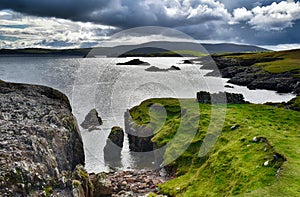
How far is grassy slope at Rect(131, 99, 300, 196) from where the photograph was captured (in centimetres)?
2392

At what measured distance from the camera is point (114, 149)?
52.2 meters

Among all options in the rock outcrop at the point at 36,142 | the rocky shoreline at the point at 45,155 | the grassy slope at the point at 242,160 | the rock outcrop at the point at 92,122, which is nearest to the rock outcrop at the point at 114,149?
the rocky shoreline at the point at 45,155

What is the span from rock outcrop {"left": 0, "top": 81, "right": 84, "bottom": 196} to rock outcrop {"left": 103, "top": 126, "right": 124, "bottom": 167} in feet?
24.3

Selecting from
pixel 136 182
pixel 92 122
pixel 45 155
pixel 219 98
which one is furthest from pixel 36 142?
pixel 219 98

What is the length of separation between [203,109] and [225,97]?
667 inches

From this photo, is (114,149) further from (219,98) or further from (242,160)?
(242,160)

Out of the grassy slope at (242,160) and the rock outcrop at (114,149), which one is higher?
the grassy slope at (242,160)

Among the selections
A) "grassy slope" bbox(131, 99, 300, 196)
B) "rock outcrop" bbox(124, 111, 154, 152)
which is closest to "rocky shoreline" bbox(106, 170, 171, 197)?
"grassy slope" bbox(131, 99, 300, 196)

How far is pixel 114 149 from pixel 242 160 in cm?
2766

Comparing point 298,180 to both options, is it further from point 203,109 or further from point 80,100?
point 80,100

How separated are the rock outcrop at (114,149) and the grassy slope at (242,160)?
789cm

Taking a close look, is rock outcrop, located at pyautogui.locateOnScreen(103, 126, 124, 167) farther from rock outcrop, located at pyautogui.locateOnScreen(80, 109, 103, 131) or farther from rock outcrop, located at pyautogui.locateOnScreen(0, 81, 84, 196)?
rock outcrop, located at pyautogui.locateOnScreen(80, 109, 103, 131)

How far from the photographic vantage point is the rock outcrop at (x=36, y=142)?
24.4 metres

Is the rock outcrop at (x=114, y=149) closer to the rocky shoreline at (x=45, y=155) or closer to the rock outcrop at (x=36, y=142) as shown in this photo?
the rocky shoreline at (x=45, y=155)
